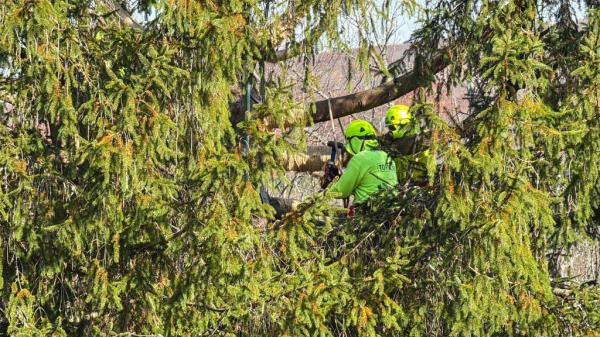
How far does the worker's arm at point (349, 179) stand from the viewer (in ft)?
27.8

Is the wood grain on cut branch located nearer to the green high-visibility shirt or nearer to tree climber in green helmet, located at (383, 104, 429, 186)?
tree climber in green helmet, located at (383, 104, 429, 186)

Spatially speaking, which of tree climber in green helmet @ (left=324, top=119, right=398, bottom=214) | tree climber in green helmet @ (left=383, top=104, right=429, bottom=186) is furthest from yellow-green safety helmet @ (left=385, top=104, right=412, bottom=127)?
tree climber in green helmet @ (left=324, top=119, right=398, bottom=214)

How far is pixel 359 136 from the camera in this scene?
9.17 meters

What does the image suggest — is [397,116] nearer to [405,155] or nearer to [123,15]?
[405,155]

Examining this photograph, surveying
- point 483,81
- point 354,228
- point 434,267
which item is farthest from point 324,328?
point 483,81

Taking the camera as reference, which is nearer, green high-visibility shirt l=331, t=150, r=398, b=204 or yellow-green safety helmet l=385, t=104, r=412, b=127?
green high-visibility shirt l=331, t=150, r=398, b=204

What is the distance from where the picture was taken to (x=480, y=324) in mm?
7102

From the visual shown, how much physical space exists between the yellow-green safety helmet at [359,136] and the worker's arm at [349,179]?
0.53 metres

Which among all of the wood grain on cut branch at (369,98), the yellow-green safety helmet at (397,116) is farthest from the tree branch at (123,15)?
the yellow-green safety helmet at (397,116)

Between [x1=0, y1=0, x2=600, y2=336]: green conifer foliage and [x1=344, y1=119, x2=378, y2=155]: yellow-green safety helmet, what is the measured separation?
127 centimetres

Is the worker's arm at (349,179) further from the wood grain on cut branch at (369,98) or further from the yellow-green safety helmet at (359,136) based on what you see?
the wood grain on cut branch at (369,98)

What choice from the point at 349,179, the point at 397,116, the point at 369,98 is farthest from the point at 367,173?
the point at 369,98

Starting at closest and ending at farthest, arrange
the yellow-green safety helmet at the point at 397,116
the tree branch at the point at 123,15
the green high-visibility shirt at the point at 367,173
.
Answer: the green high-visibility shirt at the point at 367,173 → the tree branch at the point at 123,15 → the yellow-green safety helmet at the point at 397,116

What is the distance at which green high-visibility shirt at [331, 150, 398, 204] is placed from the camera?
8477mm
